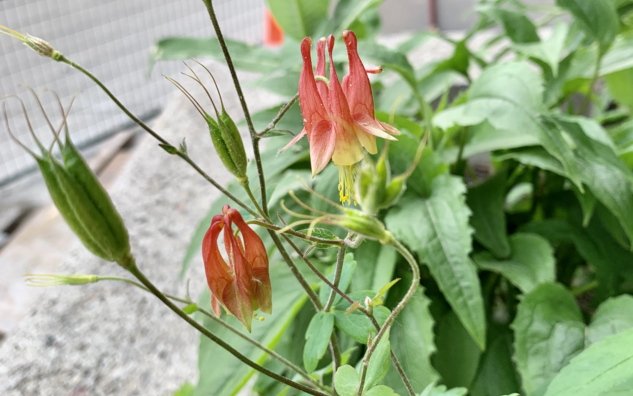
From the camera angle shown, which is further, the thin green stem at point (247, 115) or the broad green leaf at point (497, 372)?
the broad green leaf at point (497, 372)

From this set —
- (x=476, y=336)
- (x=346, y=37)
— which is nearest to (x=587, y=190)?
(x=476, y=336)

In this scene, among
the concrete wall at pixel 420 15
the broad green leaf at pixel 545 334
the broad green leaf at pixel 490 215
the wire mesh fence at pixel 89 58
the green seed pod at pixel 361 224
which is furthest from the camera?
the concrete wall at pixel 420 15

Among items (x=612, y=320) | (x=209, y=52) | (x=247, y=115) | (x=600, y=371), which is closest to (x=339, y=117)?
(x=247, y=115)

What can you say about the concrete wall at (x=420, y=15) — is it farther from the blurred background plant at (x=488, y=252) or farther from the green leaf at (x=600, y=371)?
the green leaf at (x=600, y=371)


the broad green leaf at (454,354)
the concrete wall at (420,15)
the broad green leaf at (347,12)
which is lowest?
the broad green leaf at (454,354)

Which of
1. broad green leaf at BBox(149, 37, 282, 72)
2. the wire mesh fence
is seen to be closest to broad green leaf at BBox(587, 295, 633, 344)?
broad green leaf at BBox(149, 37, 282, 72)

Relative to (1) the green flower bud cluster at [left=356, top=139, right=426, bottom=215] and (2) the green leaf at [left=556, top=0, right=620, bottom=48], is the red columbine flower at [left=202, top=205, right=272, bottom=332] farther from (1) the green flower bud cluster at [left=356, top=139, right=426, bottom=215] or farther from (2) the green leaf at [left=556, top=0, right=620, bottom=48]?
(2) the green leaf at [left=556, top=0, right=620, bottom=48]

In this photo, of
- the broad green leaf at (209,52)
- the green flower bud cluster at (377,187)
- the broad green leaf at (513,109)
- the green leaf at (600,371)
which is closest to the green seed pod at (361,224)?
the green flower bud cluster at (377,187)

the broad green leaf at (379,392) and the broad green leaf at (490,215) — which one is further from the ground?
the broad green leaf at (379,392)
